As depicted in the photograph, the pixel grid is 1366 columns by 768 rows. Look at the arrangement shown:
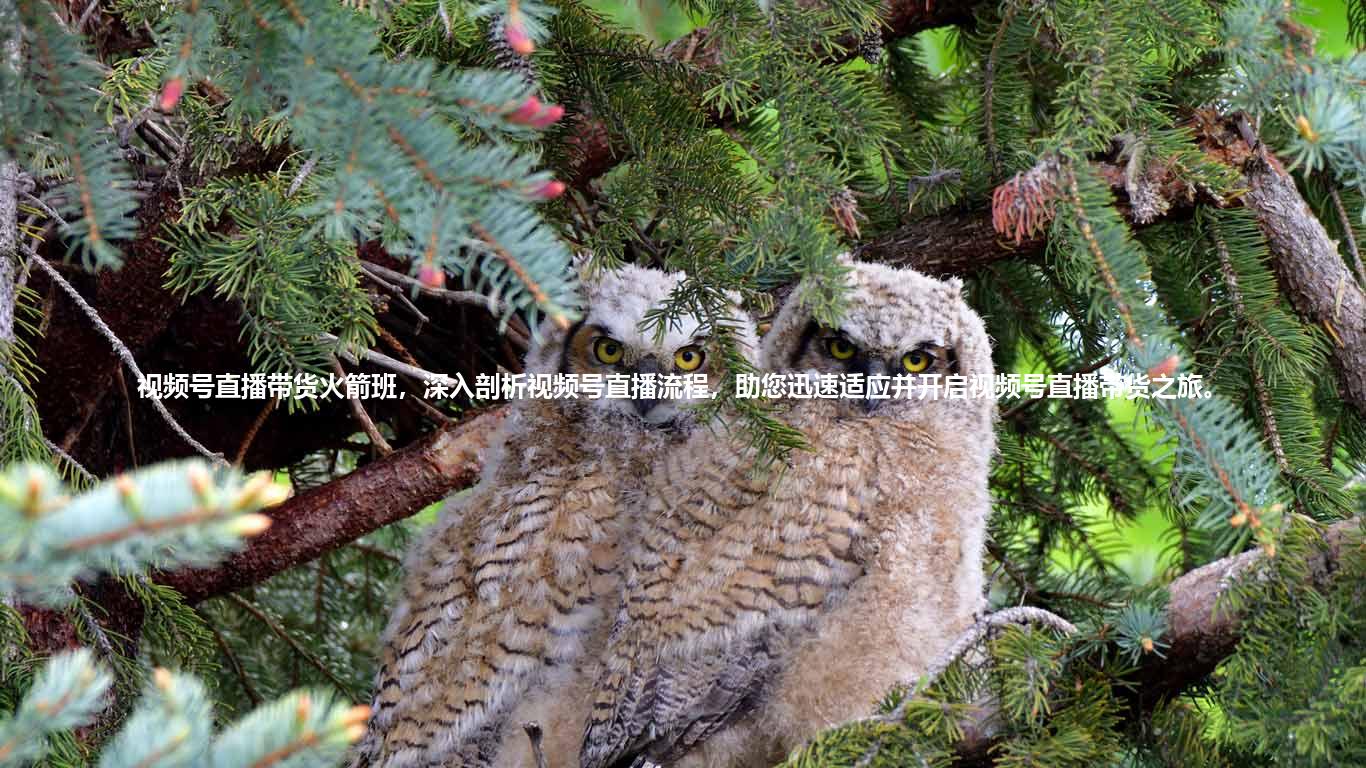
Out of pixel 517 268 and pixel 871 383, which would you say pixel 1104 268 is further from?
pixel 517 268

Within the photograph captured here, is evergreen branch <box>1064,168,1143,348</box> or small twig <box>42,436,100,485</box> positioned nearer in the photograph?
evergreen branch <box>1064,168,1143,348</box>

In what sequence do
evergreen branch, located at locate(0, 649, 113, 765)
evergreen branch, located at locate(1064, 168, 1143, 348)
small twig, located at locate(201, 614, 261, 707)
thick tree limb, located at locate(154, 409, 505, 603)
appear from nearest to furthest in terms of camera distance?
evergreen branch, located at locate(0, 649, 113, 765), evergreen branch, located at locate(1064, 168, 1143, 348), thick tree limb, located at locate(154, 409, 505, 603), small twig, located at locate(201, 614, 261, 707)

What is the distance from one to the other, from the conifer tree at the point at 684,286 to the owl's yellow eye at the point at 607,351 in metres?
0.25

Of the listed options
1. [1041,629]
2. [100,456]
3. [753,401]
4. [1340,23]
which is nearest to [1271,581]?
[1041,629]

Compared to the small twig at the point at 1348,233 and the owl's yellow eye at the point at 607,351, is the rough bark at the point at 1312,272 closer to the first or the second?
the small twig at the point at 1348,233

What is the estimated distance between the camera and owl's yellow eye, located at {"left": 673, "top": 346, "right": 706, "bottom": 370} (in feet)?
9.25

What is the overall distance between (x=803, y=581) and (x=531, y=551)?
0.59 meters

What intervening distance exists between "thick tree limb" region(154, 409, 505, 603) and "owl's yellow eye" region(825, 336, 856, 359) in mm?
881

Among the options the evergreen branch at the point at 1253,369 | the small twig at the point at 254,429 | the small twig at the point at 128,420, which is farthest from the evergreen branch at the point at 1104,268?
the small twig at the point at 128,420

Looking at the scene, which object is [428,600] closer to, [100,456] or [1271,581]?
[100,456]

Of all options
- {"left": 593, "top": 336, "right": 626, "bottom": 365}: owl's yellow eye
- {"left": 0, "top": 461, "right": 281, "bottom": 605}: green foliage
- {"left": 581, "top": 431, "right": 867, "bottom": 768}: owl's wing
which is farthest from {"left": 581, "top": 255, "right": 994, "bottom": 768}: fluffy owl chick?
{"left": 0, "top": 461, "right": 281, "bottom": 605}: green foliage

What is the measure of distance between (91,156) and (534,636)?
1305 mm

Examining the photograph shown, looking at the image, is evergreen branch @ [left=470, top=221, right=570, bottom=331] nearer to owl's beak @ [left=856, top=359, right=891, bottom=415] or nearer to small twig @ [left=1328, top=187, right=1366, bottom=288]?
owl's beak @ [left=856, top=359, right=891, bottom=415]

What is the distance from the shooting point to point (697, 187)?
2273 millimetres
